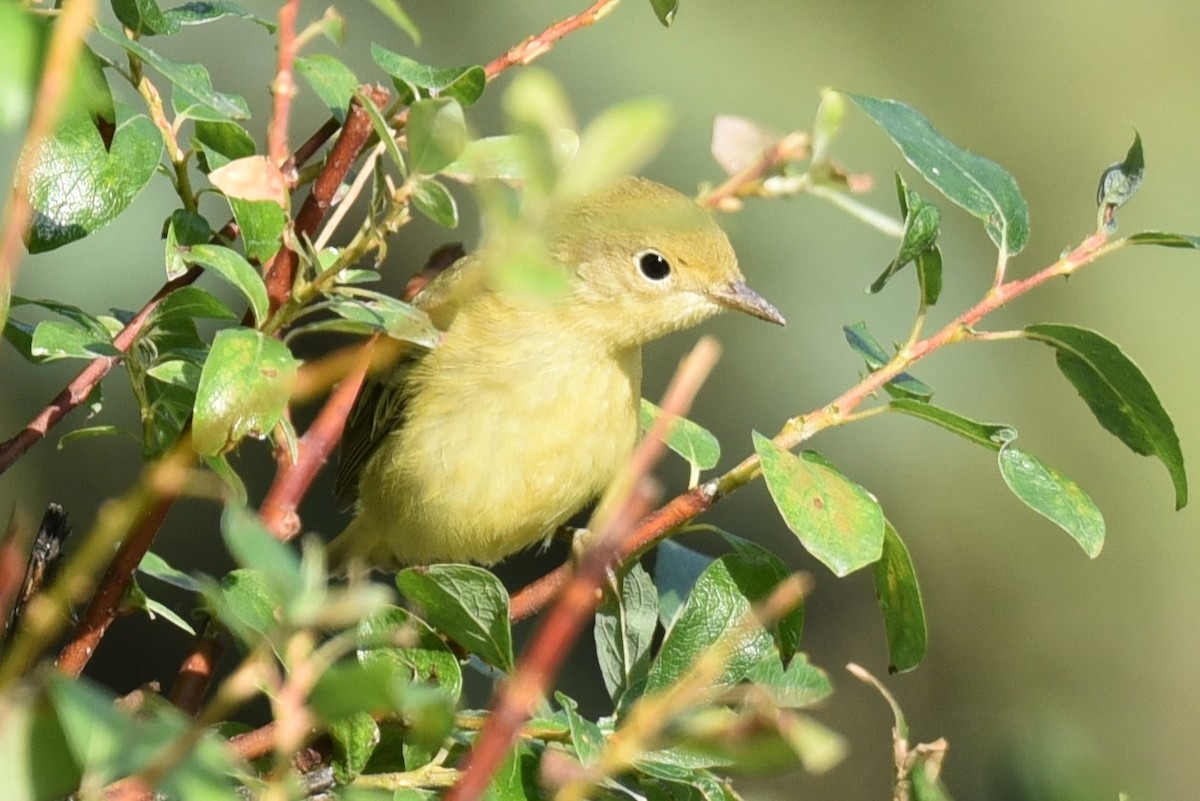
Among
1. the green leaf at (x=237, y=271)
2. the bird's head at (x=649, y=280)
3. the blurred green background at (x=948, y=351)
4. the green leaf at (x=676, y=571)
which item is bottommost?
the blurred green background at (x=948, y=351)

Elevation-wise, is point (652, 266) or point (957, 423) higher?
point (957, 423)

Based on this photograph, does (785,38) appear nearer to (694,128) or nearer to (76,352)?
(694,128)

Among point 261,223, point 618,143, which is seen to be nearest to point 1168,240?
point 261,223

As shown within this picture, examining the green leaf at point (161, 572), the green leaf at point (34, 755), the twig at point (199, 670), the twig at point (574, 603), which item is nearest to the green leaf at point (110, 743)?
the green leaf at point (34, 755)

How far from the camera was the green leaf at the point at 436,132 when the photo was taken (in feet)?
4.19

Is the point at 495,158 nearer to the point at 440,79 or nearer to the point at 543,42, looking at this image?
the point at 440,79

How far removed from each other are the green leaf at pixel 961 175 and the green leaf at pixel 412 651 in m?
0.65

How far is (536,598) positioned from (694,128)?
2465 millimetres

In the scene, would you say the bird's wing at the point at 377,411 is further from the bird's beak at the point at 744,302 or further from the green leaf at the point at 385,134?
the green leaf at the point at 385,134

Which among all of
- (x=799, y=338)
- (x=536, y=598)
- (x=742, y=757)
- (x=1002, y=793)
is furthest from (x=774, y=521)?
(x=742, y=757)

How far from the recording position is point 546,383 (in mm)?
2820

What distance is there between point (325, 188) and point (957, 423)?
0.65m

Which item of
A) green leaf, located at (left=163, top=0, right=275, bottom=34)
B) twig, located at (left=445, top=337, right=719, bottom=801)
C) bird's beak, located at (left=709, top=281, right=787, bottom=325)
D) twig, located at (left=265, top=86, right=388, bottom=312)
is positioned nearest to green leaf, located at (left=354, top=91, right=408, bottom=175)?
twig, located at (left=265, top=86, right=388, bottom=312)

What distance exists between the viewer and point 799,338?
4.07 m
